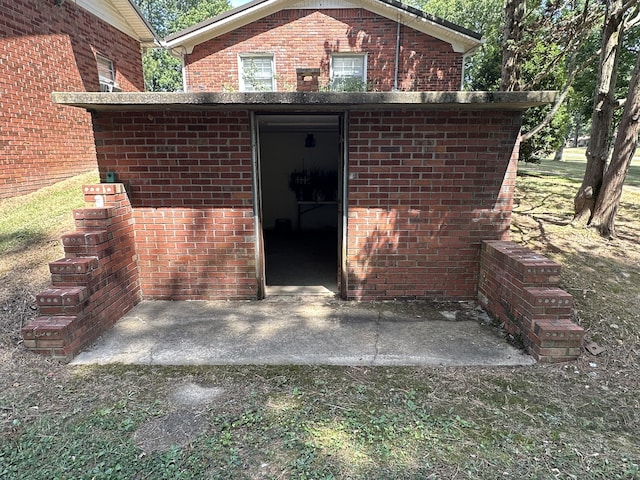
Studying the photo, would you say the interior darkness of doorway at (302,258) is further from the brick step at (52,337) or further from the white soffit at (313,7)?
the white soffit at (313,7)

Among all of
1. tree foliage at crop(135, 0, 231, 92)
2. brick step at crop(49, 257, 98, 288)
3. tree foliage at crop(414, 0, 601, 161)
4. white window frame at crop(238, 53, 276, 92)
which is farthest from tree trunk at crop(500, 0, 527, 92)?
tree foliage at crop(135, 0, 231, 92)

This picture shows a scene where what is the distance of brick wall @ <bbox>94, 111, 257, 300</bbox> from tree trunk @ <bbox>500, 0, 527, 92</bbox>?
5.50 m

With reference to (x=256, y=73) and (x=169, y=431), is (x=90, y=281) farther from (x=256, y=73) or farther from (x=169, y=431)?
(x=256, y=73)

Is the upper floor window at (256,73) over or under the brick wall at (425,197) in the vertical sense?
over

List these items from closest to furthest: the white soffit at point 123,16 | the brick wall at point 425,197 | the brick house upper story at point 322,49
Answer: the brick wall at point 425,197 < the white soffit at point 123,16 < the brick house upper story at point 322,49

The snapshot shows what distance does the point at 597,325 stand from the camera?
148 inches

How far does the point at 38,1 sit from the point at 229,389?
9.51 meters

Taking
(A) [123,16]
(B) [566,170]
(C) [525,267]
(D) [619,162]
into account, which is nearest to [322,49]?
(A) [123,16]

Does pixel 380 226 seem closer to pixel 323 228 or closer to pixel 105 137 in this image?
pixel 105 137

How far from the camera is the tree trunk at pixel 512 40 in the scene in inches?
269

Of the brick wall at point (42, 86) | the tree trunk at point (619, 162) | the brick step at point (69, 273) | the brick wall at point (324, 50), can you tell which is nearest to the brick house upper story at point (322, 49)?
the brick wall at point (324, 50)

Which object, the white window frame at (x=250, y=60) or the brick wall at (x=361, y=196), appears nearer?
the brick wall at (x=361, y=196)

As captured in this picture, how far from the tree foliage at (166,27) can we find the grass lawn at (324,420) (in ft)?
90.4

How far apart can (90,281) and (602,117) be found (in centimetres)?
748
